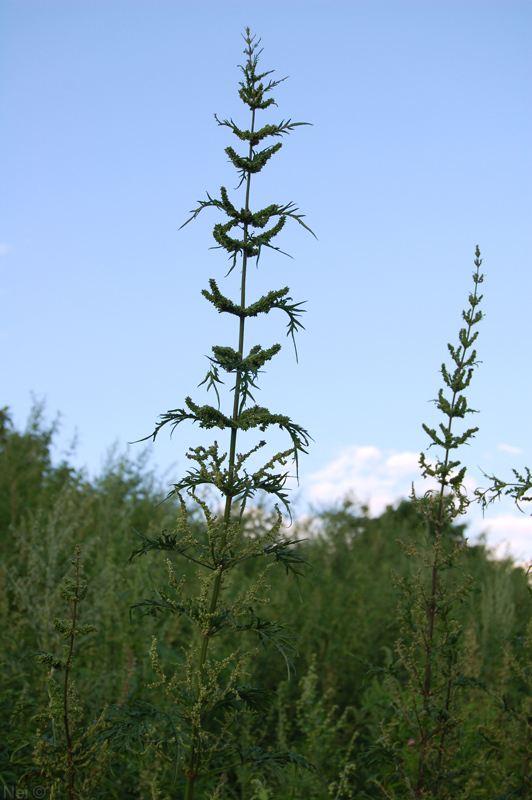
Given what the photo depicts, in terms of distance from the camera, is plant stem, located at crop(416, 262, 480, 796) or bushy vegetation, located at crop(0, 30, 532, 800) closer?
bushy vegetation, located at crop(0, 30, 532, 800)

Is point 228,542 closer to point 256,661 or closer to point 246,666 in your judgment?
point 246,666

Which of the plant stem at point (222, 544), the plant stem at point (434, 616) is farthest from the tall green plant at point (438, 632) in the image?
the plant stem at point (222, 544)

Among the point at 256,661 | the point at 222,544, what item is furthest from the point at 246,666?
the point at 256,661

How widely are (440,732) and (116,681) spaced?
349 centimetres

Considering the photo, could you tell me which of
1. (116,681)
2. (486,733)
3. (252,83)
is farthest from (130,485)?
→ (252,83)

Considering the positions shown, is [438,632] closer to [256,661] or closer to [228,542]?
[228,542]

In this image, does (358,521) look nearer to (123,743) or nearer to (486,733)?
(486,733)

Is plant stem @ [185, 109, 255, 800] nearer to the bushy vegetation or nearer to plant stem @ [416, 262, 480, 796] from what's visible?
the bushy vegetation

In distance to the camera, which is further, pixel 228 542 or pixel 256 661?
pixel 256 661

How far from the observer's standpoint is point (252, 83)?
12.3 feet

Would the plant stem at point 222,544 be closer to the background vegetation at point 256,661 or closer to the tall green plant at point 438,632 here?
the background vegetation at point 256,661

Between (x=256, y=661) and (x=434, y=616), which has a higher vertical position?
(x=434, y=616)

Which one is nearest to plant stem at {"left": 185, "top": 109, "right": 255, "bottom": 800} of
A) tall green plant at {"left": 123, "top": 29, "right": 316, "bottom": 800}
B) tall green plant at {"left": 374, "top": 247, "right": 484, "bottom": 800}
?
tall green plant at {"left": 123, "top": 29, "right": 316, "bottom": 800}

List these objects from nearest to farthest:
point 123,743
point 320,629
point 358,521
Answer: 1. point 123,743
2. point 320,629
3. point 358,521
